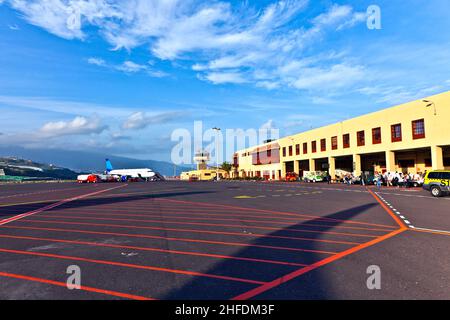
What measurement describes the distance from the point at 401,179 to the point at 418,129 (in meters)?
5.76

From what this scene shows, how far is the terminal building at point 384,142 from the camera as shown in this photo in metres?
32.2

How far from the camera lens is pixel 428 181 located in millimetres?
22062

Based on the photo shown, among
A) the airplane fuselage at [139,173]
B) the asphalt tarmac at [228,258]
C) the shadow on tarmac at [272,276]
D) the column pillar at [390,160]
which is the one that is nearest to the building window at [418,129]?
the column pillar at [390,160]

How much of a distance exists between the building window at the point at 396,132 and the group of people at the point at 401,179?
13.7 feet

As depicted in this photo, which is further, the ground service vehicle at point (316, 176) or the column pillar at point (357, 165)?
the ground service vehicle at point (316, 176)

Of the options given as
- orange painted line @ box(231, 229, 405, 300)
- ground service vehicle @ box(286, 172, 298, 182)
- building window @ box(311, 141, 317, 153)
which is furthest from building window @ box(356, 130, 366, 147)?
orange painted line @ box(231, 229, 405, 300)

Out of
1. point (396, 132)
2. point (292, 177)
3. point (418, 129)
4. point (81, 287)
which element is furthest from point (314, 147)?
point (81, 287)

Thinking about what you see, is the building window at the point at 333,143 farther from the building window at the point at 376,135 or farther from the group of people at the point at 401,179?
the group of people at the point at 401,179

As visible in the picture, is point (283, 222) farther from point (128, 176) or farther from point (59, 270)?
point (128, 176)

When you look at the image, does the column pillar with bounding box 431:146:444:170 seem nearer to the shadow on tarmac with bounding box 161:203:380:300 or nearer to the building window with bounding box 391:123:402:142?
the building window with bounding box 391:123:402:142

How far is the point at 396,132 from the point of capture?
37625 millimetres

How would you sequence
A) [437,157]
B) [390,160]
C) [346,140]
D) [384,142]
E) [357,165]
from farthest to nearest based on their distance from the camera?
[346,140] < [357,165] < [384,142] < [390,160] < [437,157]

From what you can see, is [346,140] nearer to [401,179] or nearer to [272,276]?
[401,179]
